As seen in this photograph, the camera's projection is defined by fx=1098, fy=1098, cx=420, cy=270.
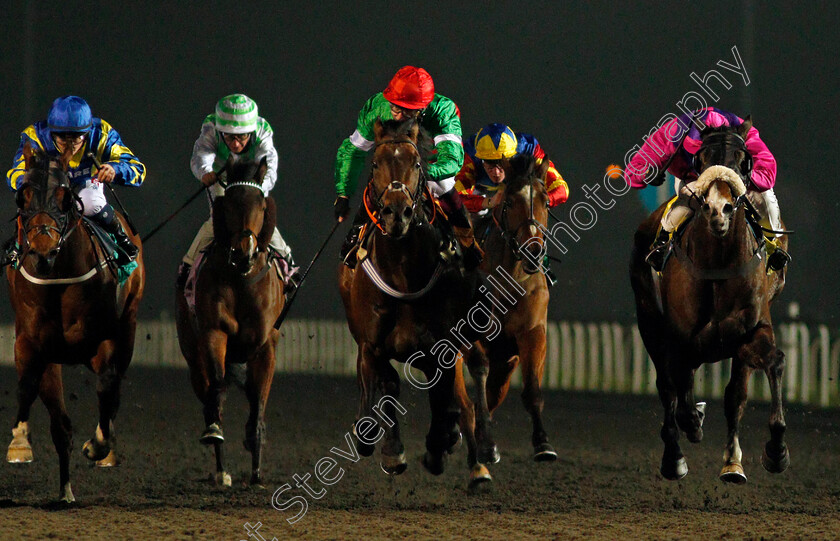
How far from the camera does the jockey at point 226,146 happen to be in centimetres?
779

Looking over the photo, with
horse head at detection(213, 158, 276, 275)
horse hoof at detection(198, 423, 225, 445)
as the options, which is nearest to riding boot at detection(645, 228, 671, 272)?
horse head at detection(213, 158, 276, 275)

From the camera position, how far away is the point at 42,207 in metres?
6.97

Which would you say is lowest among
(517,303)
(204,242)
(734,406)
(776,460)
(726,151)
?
(776,460)

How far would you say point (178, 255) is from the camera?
2859 cm

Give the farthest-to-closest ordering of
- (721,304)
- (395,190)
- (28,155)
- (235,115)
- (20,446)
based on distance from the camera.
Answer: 1. (20,446)
2. (235,115)
3. (28,155)
4. (721,304)
5. (395,190)

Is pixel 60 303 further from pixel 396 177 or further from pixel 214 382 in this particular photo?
pixel 396 177

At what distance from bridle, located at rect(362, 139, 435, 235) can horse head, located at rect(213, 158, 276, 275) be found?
1.24 meters

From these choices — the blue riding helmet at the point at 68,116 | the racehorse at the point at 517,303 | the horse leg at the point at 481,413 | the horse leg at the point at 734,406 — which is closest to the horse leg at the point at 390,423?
the racehorse at the point at 517,303

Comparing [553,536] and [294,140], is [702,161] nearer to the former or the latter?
[553,536]

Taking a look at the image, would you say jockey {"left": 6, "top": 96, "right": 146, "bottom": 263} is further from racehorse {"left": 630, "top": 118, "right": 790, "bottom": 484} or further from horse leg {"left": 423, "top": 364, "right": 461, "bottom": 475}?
racehorse {"left": 630, "top": 118, "right": 790, "bottom": 484}

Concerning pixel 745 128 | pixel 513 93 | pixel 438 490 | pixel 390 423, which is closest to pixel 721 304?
pixel 745 128

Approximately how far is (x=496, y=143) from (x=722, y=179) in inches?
92.2

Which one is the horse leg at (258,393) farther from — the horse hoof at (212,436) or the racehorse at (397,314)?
the racehorse at (397,314)

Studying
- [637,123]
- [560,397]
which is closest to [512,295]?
[560,397]
